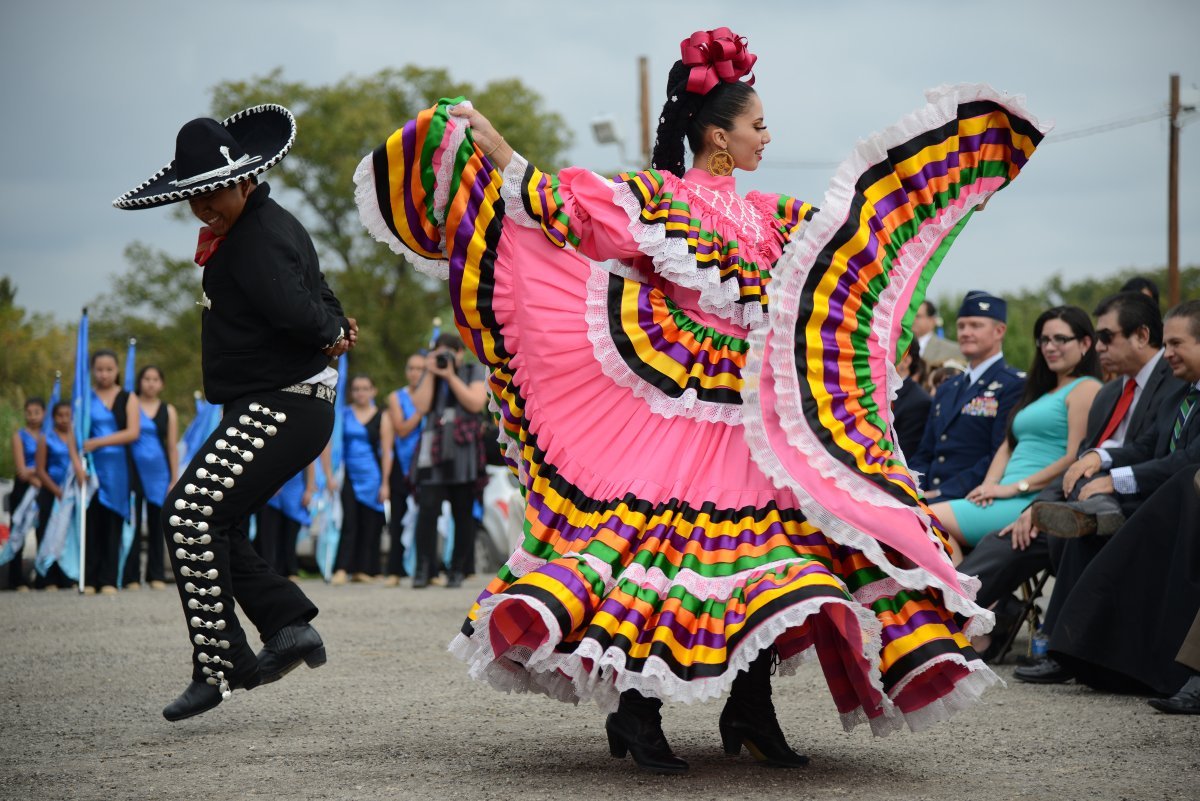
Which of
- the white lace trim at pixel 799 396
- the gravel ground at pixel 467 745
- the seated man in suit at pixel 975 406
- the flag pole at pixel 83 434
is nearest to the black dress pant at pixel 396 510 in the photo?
the flag pole at pixel 83 434

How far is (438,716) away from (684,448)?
1734 millimetres

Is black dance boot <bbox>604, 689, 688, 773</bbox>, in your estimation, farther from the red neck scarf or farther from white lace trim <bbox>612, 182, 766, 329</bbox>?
the red neck scarf

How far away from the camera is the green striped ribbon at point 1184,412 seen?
6.18 meters

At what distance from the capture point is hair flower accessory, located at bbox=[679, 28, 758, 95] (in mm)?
4762

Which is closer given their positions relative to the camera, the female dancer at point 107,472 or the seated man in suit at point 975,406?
the seated man in suit at point 975,406

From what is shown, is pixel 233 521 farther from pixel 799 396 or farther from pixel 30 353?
pixel 30 353

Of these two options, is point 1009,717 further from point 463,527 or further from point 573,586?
point 463,527

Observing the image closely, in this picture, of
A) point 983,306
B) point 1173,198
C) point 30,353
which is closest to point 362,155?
point 30,353

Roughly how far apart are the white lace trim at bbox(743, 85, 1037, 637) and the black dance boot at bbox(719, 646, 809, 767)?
556 millimetres

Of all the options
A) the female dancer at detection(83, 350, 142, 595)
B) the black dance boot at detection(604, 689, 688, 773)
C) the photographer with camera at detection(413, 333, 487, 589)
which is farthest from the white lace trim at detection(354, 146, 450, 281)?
A: the female dancer at detection(83, 350, 142, 595)

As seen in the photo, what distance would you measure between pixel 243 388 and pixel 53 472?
911cm

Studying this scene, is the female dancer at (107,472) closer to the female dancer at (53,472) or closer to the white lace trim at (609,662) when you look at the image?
the female dancer at (53,472)

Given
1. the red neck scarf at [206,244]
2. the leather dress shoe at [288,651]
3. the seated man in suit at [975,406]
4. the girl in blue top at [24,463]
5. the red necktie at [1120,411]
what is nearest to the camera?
the leather dress shoe at [288,651]

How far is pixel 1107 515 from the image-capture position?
6180mm
